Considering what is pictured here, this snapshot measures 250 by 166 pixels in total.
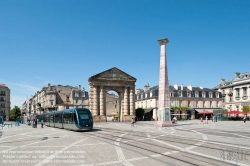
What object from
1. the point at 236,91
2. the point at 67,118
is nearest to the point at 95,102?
the point at 67,118

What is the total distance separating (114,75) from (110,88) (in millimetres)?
3722

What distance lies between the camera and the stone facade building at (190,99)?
7975 cm

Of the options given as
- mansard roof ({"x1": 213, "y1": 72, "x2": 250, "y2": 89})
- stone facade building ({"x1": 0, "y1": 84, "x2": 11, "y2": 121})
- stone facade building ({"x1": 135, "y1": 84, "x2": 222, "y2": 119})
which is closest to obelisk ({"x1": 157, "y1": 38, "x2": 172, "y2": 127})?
stone facade building ({"x1": 135, "y1": 84, "x2": 222, "y2": 119})

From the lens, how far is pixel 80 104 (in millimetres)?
95688

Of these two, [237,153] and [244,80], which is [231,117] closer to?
[244,80]

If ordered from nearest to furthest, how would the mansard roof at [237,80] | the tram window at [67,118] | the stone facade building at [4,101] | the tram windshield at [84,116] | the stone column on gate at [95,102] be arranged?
the tram windshield at [84,116] < the tram window at [67,118] < the stone column on gate at [95,102] < the mansard roof at [237,80] < the stone facade building at [4,101]

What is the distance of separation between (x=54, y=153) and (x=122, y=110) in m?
54.9

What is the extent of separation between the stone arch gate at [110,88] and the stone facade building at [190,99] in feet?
39.3

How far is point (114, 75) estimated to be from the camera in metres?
67.3

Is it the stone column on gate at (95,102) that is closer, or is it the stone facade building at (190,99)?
the stone column on gate at (95,102)

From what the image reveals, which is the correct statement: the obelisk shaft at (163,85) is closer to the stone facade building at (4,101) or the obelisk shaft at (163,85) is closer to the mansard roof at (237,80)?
the mansard roof at (237,80)

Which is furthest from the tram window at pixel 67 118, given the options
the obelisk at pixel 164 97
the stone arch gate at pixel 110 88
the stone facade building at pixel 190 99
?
the stone facade building at pixel 190 99

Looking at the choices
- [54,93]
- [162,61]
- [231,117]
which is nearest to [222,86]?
[231,117]

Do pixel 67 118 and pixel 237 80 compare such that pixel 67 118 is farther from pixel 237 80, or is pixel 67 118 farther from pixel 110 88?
pixel 237 80
